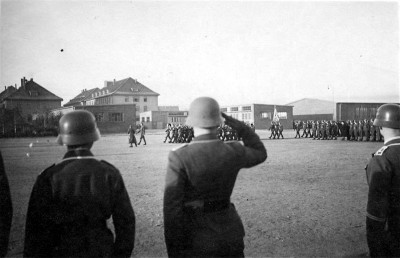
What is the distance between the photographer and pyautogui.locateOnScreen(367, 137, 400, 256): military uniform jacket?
256 centimetres

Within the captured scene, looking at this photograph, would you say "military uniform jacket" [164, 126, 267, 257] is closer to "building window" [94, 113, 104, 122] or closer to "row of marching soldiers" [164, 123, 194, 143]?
"row of marching soldiers" [164, 123, 194, 143]

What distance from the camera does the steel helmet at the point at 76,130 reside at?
220 centimetres

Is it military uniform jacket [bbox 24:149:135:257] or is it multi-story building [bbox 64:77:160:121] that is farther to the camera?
multi-story building [bbox 64:77:160:121]

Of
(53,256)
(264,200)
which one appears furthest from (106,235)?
(264,200)

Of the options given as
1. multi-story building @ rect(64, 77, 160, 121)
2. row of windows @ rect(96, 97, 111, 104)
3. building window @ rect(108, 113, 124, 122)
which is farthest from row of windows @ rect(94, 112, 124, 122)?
row of windows @ rect(96, 97, 111, 104)

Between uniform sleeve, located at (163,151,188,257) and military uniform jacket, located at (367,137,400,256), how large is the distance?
170 cm

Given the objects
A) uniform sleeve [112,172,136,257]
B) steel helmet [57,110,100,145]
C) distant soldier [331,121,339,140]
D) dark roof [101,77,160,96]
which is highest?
dark roof [101,77,160,96]

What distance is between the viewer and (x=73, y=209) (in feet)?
6.79

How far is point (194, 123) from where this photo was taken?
2.28 metres

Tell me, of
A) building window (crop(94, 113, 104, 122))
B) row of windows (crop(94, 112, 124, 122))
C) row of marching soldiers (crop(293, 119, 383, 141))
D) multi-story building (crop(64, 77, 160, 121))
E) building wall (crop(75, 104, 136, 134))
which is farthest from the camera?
multi-story building (crop(64, 77, 160, 121))

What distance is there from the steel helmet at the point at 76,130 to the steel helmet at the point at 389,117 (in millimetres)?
2716

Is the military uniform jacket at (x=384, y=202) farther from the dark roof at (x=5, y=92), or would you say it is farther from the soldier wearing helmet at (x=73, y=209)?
the dark roof at (x=5, y=92)

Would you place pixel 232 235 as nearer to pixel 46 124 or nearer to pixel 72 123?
pixel 72 123

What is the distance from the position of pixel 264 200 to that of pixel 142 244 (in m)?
2.88
